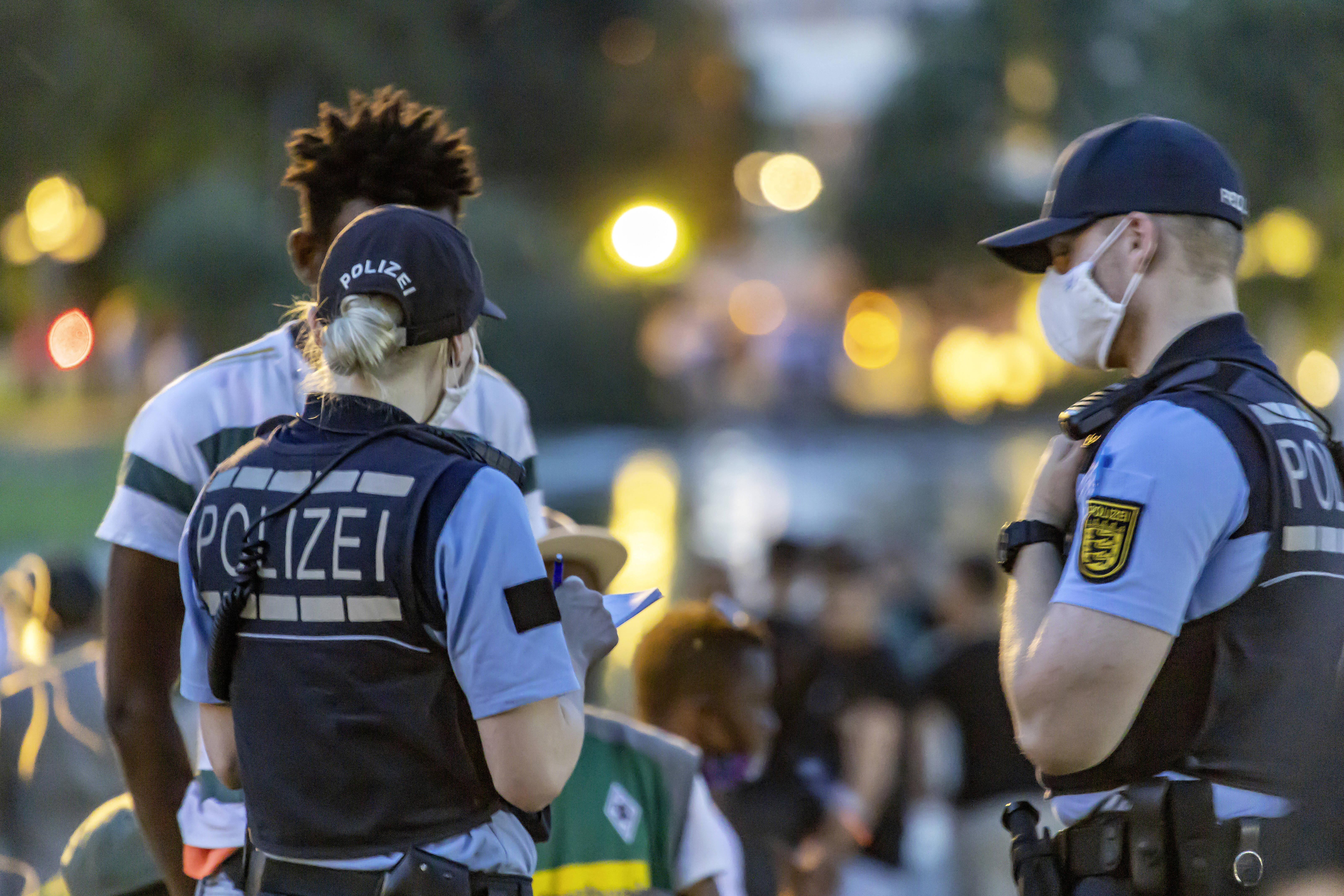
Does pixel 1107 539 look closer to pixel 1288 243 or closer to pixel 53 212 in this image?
pixel 53 212

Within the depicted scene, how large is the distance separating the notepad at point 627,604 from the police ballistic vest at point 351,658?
33 centimetres

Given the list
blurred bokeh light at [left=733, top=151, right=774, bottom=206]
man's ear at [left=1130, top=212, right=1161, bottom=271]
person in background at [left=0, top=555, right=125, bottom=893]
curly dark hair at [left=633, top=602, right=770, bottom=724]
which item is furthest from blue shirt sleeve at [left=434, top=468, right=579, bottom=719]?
blurred bokeh light at [left=733, top=151, right=774, bottom=206]

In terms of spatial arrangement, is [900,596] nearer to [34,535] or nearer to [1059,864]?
[1059,864]

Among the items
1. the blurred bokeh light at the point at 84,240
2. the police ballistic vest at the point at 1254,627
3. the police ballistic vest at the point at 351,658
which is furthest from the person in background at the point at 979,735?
the blurred bokeh light at the point at 84,240

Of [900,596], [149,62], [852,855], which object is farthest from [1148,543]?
[149,62]

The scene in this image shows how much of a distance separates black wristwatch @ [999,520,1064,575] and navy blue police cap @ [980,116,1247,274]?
51cm

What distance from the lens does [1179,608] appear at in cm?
211

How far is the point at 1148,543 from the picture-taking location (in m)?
2.11

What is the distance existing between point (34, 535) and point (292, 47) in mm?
8099

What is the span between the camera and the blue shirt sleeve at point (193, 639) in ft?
6.94

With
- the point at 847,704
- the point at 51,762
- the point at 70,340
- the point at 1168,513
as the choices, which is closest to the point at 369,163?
the point at 1168,513

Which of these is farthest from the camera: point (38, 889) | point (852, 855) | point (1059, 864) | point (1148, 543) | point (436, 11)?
point (436, 11)

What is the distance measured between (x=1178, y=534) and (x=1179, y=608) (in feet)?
0.37

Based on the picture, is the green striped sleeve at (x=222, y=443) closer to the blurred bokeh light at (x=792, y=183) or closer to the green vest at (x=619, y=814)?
the green vest at (x=619, y=814)
